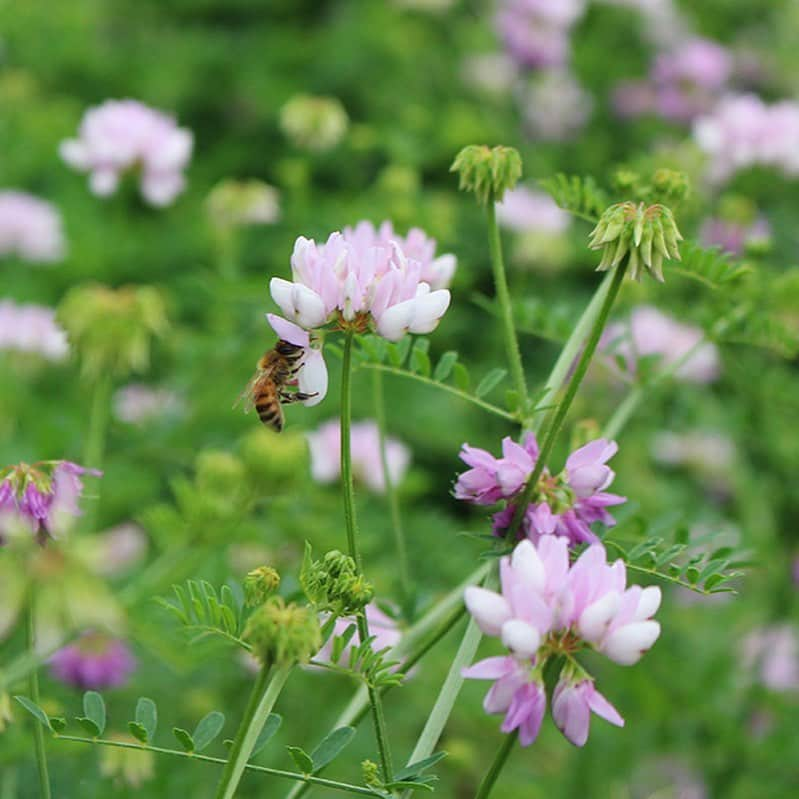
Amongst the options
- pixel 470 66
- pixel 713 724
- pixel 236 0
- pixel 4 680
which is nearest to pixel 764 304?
pixel 713 724

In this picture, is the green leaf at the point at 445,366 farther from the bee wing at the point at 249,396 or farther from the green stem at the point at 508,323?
the bee wing at the point at 249,396

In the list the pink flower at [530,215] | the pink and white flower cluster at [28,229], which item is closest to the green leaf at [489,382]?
the pink flower at [530,215]

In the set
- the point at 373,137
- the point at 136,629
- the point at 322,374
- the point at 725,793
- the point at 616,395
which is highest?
the point at 322,374

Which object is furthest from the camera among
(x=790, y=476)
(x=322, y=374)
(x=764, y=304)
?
(x=790, y=476)

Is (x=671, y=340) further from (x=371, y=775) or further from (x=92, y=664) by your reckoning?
(x=371, y=775)

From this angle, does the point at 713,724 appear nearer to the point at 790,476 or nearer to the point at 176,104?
the point at 790,476

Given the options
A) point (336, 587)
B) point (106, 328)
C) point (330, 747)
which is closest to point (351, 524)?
point (336, 587)
